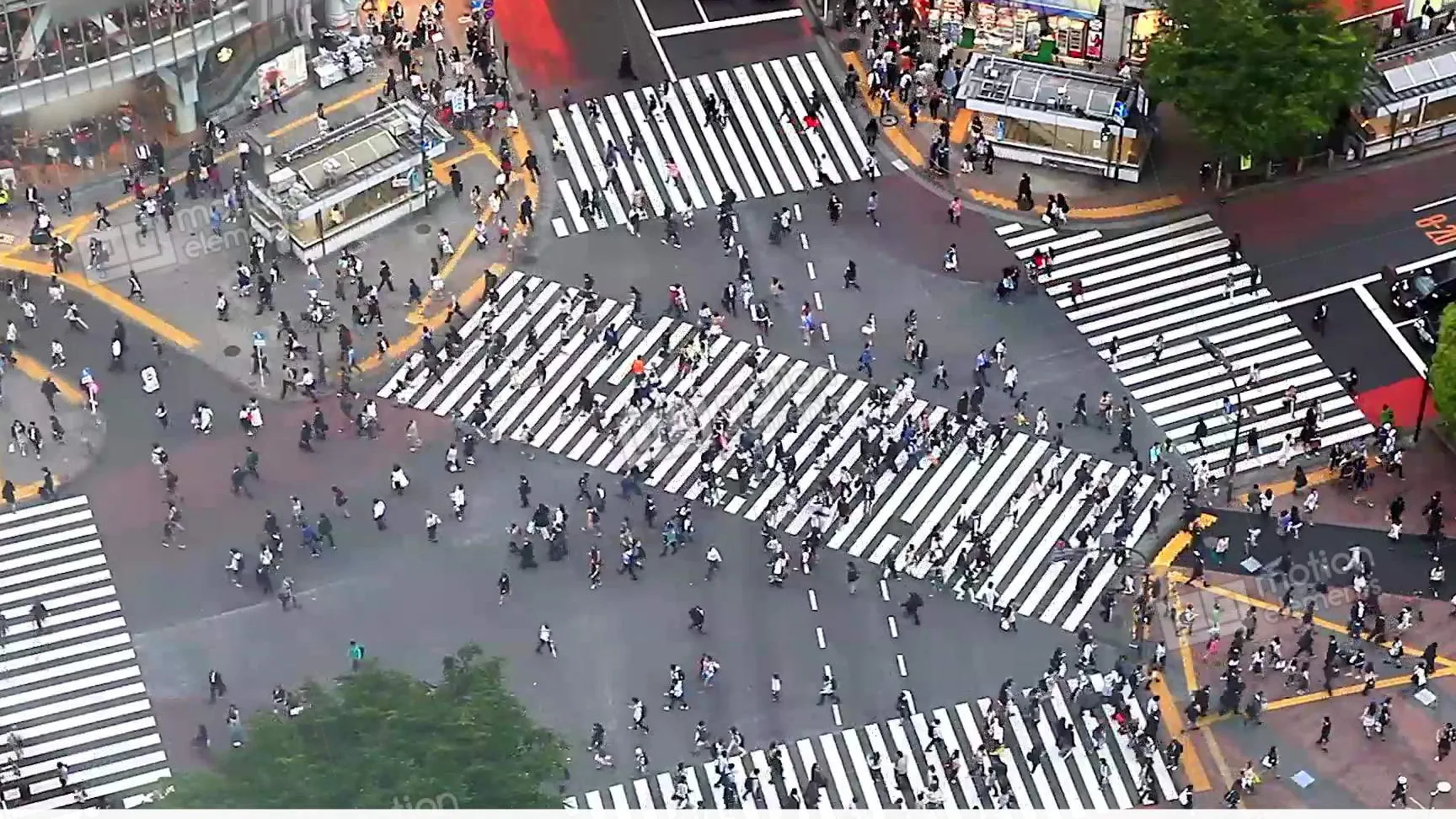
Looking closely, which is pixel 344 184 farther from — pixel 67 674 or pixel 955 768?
pixel 955 768

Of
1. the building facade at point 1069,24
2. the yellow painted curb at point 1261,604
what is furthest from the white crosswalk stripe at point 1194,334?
the building facade at point 1069,24

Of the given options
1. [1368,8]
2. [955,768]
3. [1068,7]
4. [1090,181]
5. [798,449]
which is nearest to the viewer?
[955,768]

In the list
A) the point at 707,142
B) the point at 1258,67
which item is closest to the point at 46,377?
the point at 707,142

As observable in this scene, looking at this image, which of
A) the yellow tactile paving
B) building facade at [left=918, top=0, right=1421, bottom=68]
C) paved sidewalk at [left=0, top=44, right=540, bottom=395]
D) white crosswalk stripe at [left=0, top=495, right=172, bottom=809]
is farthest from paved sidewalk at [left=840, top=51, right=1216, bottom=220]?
white crosswalk stripe at [left=0, top=495, right=172, bottom=809]

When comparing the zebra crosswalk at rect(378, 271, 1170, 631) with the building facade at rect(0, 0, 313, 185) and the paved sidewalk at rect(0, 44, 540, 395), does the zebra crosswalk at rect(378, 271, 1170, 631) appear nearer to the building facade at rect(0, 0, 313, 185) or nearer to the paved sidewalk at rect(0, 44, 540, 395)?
the paved sidewalk at rect(0, 44, 540, 395)

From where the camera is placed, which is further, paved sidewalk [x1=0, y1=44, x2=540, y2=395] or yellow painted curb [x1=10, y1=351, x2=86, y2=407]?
paved sidewalk [x1=0, y1=44, x2=540, y2=395]

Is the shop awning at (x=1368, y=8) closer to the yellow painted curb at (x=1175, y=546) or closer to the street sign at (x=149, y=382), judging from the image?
the yellow painted curb at (x=1175, y=546)
